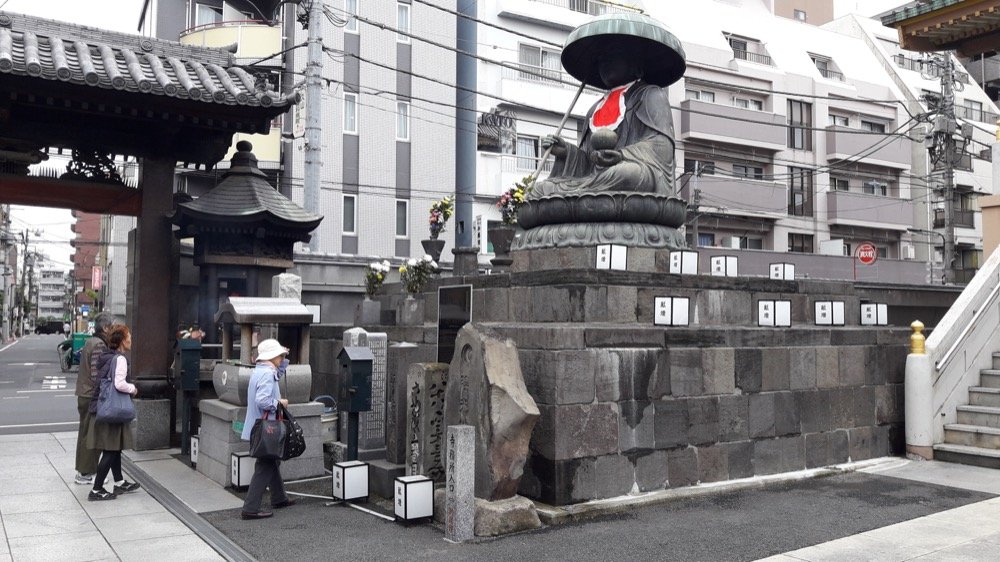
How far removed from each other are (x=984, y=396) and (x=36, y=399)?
1997 cm

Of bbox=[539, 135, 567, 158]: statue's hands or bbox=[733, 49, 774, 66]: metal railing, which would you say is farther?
bbox=[733, 49, 774, 66]: metal railing

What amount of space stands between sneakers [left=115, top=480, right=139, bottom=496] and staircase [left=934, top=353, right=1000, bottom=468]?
9.72 meters

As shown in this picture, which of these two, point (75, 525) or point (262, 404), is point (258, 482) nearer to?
point (262, 404)

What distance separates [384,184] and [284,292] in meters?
15.7

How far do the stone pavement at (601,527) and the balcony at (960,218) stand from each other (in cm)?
3415

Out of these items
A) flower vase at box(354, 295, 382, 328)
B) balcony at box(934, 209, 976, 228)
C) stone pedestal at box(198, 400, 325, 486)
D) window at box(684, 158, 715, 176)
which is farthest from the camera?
balcony at box(934, 209, 976, 228)

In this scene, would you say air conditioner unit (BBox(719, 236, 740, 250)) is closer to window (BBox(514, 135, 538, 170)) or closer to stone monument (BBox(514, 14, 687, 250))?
window (BBox(514, 135, 538, 170))

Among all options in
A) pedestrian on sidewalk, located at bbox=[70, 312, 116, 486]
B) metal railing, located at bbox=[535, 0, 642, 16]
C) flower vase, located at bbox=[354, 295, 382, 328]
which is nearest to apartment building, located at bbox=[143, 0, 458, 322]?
metal railing, located at bbox=[535, 0, 642, 16]

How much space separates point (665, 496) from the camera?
8102 mm

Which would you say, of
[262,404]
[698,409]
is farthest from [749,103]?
[262,404]

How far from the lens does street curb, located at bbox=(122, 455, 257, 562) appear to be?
21.4 ft

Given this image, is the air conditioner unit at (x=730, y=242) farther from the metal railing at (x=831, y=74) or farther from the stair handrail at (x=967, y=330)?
the stair handrail at (x=967, y=330)

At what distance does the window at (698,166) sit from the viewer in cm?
3283

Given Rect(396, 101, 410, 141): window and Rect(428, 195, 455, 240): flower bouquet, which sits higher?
Rect(396, 101, 410, 141): window
